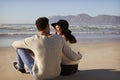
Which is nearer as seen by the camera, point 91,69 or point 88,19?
point 91,69

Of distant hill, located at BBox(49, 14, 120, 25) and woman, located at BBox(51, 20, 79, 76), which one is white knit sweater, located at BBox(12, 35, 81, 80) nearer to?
woman, located at BBox(51, 20, 79, 76)

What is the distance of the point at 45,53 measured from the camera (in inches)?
152

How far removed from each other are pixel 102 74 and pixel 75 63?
1.31ft

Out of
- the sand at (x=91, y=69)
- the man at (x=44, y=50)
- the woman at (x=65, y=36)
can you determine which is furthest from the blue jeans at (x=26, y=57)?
the woman at (x=65, y=36)

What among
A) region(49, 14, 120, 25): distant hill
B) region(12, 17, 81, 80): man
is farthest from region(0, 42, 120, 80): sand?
region(49, 14, 120, 25): distant hill

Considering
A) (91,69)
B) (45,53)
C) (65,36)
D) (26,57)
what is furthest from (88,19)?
(45,53)

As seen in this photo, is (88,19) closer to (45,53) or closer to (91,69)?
(91,69)

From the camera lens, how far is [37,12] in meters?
15.4

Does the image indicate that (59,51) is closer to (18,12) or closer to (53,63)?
(53,63)

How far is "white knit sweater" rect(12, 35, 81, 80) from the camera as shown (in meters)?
3.83

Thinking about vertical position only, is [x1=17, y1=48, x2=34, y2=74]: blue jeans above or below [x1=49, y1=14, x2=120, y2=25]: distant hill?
above

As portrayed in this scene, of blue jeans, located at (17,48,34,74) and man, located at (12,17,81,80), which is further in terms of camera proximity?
blue jeans, located at (17,48,34,74)

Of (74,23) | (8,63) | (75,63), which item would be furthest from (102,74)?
(74,23)

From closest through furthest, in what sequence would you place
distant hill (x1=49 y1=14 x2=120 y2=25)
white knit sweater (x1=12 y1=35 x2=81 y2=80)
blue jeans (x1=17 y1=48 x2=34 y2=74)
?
white knit sweater (x1=12 y1=35 x2=81 y2=80) → blue jeans (x1=17 y1=48 x2=34 y2=74) → distant hill (x1=49 y1=14 x2=120 y2=25)
